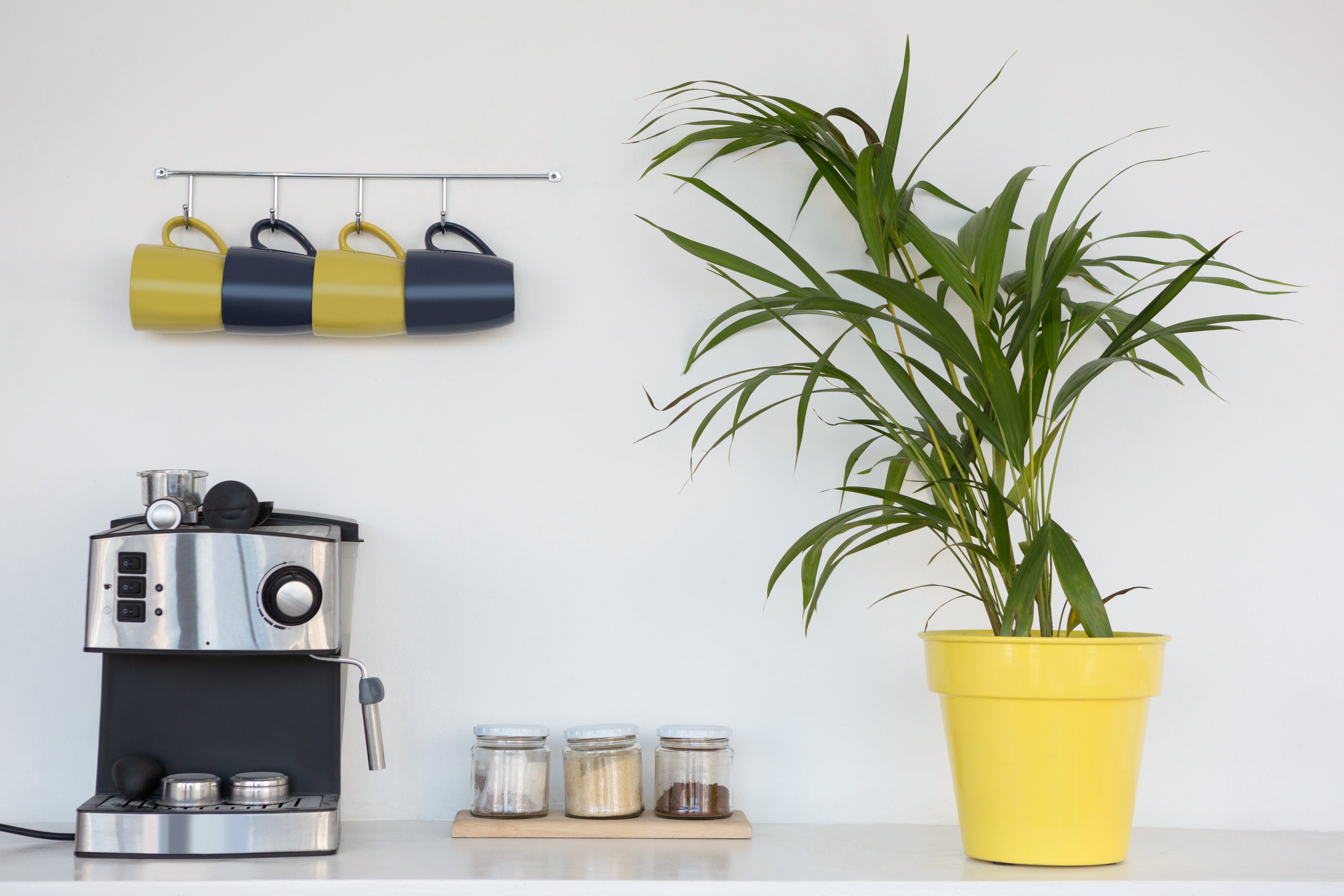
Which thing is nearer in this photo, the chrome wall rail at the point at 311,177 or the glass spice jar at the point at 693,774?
the glass spice jar at the point at 693,774

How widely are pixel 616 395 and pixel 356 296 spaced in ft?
1.12

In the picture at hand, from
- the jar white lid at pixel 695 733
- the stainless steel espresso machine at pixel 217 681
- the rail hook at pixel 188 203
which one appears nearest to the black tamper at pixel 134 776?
the stainless steel espresso machine at pixel 217 681

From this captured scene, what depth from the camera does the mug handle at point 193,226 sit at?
50.9 inches

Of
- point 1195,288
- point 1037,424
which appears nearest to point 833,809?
point 1037,424

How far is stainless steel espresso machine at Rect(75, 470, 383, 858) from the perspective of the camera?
3.35ft

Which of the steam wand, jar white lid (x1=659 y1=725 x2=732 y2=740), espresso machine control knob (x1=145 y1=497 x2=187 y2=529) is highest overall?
espresso machine control knob (x1=145 y1=497 x2=187 y2=529)

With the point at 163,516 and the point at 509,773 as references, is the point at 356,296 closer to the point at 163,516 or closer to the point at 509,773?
the point at 163,516

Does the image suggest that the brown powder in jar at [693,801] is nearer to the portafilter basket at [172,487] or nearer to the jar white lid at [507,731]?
the jar white lid at [507,731]

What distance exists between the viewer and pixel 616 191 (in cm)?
135

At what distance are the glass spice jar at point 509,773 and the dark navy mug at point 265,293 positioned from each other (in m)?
0.54

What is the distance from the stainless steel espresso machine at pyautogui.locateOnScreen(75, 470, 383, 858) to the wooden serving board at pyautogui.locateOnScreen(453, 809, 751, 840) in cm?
16

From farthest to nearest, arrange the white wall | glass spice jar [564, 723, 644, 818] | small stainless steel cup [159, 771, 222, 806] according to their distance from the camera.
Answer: the white wall
glass spice jar [564, 723, 644, 818]
small stainless steel cup [159, 771, 222, 806]

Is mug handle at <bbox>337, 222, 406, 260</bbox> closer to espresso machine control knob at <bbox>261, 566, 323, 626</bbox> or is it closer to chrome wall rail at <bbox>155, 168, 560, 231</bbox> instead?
chrome wall rail at <bbox>155, 168, 560, 231</bbox>

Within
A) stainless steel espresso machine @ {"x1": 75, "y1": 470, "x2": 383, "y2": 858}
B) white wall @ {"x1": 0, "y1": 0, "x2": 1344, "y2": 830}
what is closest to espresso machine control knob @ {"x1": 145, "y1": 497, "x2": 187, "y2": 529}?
stainless steel espresso machine @ {"x1": 75, "y1": 470, "x2": 383, "y2": 858}
